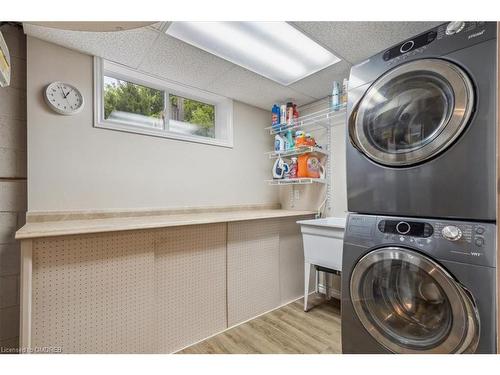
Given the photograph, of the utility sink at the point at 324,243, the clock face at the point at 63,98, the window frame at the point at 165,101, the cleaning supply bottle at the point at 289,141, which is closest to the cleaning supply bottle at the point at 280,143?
the cleaning supply bottle at the point at 289,141

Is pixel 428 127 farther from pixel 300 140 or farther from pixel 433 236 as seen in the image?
pixel 300 140

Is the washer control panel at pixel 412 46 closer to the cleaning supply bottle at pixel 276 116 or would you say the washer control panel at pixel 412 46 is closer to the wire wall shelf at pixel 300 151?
the wire wall shelf at pixel 300 151

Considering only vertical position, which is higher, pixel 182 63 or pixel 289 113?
pixel 182 63

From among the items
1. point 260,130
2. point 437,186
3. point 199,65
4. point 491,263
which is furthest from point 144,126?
point 491,263

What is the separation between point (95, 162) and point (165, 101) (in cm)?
89

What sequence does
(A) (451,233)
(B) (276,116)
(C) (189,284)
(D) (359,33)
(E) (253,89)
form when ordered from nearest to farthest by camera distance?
(A) (451,233)
(D) (359,33)
(C) (189,284)
(E) (253,89)
(B) (276,116)

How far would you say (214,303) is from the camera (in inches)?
75.0

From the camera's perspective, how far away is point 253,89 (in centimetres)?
241

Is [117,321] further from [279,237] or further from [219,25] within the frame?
[219,25]

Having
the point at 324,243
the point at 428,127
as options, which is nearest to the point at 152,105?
the point at 324,243

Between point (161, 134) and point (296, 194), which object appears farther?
point (296, 194)

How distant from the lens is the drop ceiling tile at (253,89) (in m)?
2.16

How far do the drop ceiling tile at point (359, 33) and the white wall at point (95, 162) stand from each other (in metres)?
1.39

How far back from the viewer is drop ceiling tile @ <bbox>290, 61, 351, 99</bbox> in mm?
2020
